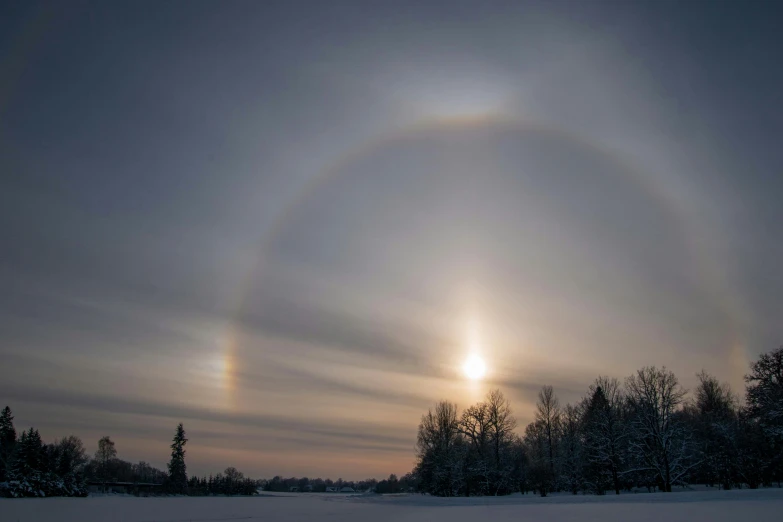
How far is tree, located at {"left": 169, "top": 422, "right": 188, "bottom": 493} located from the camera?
107m

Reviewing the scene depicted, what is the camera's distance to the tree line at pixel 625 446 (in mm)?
53188

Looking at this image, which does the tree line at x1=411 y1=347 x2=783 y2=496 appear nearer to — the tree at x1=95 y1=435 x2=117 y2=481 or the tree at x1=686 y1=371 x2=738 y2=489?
the tree at x1=686 y1=371 x2=738 y2=489

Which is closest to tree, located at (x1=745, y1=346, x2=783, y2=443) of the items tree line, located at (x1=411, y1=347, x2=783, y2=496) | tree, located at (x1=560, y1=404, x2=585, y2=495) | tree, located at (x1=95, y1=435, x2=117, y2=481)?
tree line, located at (x1=411, y1=347, x2=783, y2=496)

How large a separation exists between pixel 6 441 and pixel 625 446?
318 feet

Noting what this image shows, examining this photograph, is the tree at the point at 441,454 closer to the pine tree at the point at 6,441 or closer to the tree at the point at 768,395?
the tree at the point at 768,395

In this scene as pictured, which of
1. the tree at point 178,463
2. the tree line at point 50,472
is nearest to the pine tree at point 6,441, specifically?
the tree line at point 50,472

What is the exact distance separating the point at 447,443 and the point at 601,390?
32766mm

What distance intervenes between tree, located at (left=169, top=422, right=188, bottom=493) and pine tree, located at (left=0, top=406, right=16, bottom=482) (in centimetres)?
3180

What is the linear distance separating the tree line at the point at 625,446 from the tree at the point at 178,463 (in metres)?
54.2

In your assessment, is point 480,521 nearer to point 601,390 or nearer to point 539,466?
point 601,390

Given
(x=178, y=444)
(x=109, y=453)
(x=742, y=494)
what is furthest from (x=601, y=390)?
(x=109, y=453)

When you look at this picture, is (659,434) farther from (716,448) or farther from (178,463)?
(178,463)

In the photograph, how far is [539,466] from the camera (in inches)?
2997

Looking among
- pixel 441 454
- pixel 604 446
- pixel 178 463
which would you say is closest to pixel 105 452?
pixel 178 463
